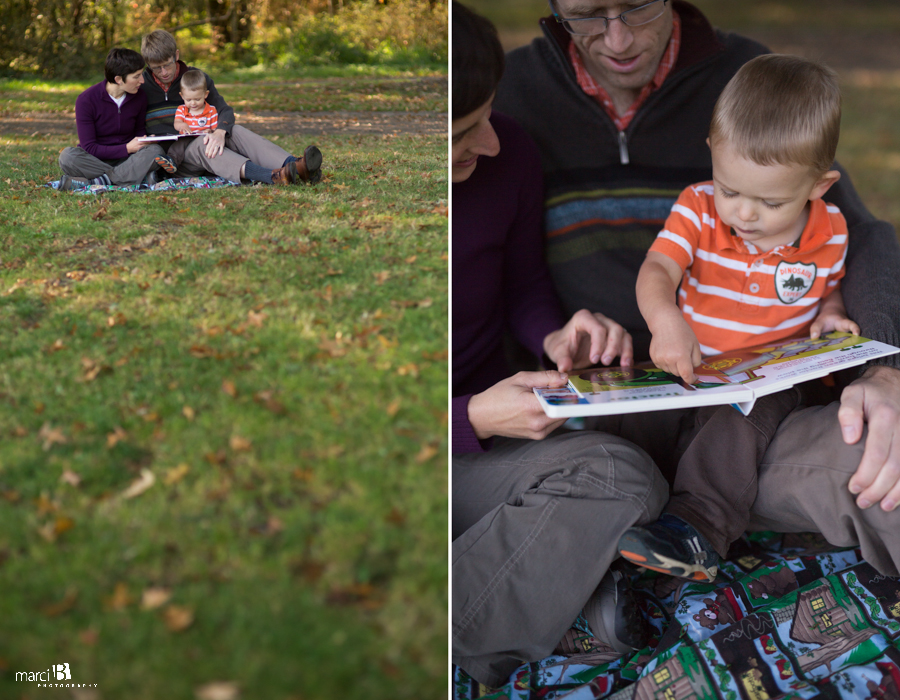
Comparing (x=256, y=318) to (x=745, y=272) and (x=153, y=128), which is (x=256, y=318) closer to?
(x=153, y=128)

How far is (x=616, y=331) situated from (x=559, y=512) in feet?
1.53

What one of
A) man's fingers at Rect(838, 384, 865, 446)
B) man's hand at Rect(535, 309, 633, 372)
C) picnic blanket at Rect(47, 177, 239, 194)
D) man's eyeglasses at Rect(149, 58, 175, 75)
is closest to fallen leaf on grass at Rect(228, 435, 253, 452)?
picnic blanket at Rect(47, 177, 239, 194)

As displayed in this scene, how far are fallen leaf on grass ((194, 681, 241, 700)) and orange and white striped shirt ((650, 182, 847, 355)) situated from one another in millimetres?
1315

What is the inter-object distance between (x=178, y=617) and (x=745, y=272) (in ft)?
4.75

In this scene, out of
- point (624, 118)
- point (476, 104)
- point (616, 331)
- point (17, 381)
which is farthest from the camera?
point (624, 118)

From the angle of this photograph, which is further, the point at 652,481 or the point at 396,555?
the point at 652,481

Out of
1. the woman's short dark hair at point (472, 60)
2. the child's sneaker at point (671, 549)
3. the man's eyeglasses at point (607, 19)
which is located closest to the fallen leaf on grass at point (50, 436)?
the woman's short dark hair at point (472, 60)

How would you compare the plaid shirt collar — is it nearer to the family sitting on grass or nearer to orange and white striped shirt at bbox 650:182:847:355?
orange and white striped shirt at bbox 650:182:847:355

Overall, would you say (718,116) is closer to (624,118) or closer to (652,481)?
(624,118)

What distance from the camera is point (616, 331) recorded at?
166cm

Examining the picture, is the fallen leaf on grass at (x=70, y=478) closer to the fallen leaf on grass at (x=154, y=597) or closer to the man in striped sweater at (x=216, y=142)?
the fallen leaf on grass at (x=154, y=597)

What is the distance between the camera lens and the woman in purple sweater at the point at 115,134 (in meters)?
1.25

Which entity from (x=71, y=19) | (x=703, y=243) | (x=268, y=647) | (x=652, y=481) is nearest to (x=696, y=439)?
(x=652, y=481)

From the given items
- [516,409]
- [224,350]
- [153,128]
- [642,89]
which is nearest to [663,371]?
[516,409]
